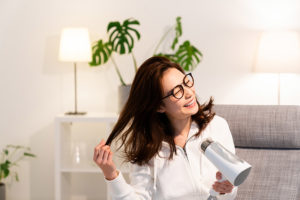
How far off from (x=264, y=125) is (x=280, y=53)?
96 cm

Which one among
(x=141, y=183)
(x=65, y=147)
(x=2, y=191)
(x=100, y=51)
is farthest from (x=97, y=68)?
(x=141, y=183)

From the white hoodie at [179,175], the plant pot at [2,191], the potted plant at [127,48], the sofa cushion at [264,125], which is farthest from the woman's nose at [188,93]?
the plant pot at [2,191]

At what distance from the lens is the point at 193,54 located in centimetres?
330

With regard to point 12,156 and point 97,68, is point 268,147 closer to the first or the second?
point 97,68

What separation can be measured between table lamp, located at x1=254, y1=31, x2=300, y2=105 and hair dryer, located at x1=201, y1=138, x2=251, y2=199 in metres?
1.79

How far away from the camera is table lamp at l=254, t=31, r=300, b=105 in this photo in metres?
3.11

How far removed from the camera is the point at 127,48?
358cm

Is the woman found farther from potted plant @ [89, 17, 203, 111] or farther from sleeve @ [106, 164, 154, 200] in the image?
potted plant @ [89, 17, 203, 111]

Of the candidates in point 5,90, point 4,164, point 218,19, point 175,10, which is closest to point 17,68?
point 5,90

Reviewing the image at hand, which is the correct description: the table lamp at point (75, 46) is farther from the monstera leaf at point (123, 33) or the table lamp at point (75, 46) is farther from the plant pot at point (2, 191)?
the plant pot at point (2, 191)

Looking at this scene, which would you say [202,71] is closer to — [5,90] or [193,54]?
[193,54]

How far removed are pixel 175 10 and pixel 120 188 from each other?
196cm

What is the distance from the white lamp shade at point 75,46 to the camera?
3.30m

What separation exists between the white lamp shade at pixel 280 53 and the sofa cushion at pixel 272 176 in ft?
3.10
